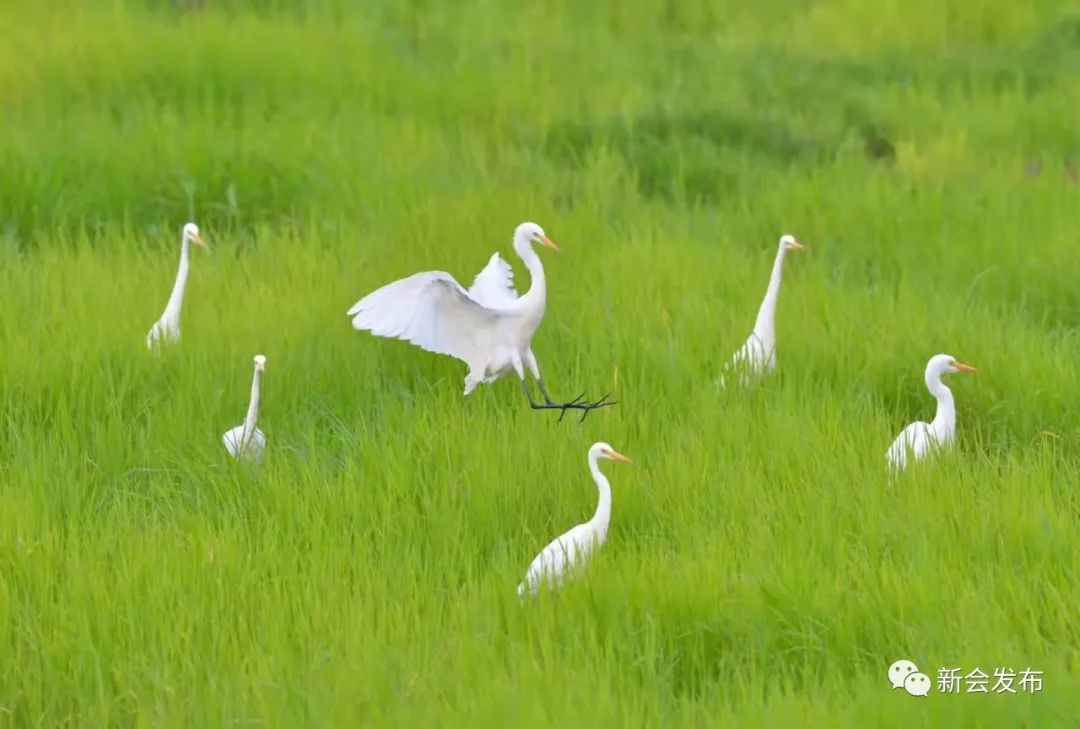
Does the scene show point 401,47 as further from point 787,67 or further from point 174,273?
point 174,273

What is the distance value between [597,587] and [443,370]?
6.60ft

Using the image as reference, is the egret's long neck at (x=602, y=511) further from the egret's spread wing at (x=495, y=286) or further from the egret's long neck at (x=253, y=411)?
the egret's spread wing at (x=495, y=286)

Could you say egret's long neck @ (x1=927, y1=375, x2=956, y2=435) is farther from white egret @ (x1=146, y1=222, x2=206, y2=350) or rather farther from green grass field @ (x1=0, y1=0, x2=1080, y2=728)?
white egret @ (x1=146, y1=222, x2=206, y2=350)

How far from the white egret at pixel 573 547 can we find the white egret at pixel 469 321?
94 centimetres

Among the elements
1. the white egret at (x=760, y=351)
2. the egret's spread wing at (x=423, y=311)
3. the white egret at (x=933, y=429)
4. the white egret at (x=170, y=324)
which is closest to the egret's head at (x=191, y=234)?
the white egret at (x=170, y=324)

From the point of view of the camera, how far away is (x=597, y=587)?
4312mm

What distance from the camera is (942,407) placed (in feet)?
17.9

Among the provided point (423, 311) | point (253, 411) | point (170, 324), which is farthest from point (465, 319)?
point (170, 324)

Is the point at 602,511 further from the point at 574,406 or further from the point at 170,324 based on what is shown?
the point at 170,324

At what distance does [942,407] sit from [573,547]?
1650mm

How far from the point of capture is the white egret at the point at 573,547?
4.36 m

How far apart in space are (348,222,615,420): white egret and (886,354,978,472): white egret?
104 cm

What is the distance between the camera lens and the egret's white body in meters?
5.46

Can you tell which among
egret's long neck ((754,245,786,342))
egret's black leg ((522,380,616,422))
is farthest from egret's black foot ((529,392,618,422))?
egret's long neck ((754,245,786,342))
